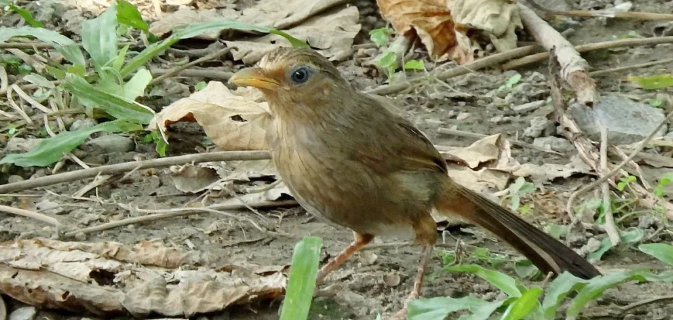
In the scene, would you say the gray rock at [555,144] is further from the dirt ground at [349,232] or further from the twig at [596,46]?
the twig at [596,46]

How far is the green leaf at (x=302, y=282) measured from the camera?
2.75m

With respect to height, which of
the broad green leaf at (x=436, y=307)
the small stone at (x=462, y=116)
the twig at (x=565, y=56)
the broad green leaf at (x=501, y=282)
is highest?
the broad green leaf at (x=501, y=282)

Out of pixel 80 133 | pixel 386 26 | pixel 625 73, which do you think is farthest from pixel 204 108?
pixel 625 73

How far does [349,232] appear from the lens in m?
4.11

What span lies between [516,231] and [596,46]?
2.36 metres

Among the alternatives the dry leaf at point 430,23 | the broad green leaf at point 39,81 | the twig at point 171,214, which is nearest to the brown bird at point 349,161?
the twig at point 171,214

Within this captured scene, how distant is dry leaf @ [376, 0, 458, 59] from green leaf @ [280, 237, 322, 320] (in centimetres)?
316

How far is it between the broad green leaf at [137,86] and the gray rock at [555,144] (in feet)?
6.49

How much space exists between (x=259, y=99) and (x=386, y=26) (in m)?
1.71

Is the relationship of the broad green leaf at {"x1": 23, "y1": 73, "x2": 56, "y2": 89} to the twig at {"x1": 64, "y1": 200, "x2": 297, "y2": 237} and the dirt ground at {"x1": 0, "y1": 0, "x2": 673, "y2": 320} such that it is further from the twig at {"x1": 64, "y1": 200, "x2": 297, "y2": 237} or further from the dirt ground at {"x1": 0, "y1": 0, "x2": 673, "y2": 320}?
the twig at {"x1": 64, "y1": 200, "x2": 297, "y2": 237}

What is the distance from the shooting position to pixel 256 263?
3629 millimetres

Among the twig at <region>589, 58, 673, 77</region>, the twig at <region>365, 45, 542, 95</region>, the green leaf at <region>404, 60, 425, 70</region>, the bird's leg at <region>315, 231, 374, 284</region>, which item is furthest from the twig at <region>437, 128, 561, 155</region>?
the bird's leg at <region>315, 231, 374, 284</region>

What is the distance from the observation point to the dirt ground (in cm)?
338

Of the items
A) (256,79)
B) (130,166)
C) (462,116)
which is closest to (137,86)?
(130,166)
